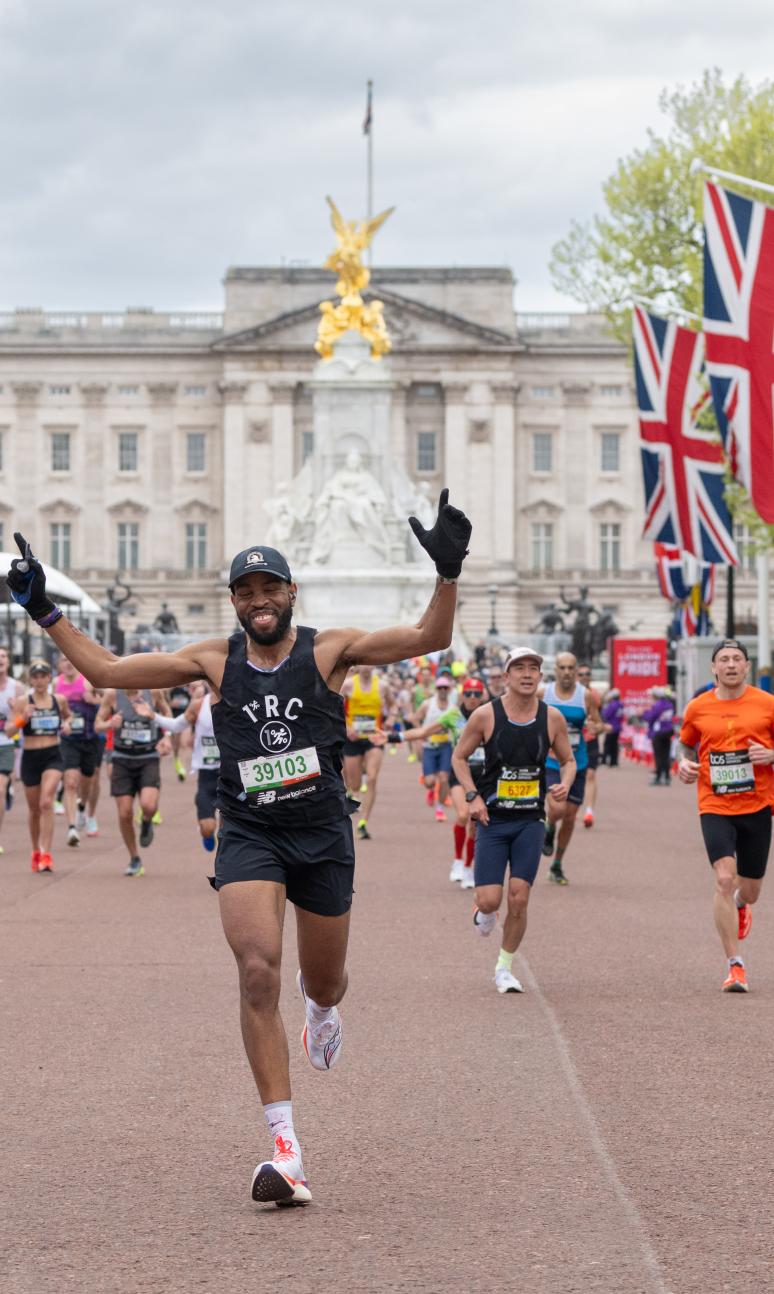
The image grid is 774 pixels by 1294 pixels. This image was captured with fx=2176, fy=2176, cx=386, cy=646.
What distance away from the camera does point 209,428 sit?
4006 inches

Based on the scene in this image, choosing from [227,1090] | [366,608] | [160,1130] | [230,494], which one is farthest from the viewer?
[230,494]

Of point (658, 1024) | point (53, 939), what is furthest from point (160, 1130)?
point (53, 939)

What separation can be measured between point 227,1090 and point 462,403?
93.4m

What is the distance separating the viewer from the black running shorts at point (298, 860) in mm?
6633

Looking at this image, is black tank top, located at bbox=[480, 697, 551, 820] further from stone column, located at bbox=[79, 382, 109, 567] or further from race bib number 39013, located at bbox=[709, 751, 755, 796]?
stone column, located at bbox=[79, 382, 109, 567]

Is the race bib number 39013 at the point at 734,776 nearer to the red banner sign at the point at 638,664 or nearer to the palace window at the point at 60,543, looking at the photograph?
the red banner sign at the point at 638,664

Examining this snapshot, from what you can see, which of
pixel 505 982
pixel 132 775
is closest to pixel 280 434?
pixel 132 775

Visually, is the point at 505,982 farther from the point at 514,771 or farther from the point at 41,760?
the point at 41,760

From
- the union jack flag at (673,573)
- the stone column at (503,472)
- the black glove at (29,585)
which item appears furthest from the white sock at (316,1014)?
the stone column at (503,472)

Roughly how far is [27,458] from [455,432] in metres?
20.5

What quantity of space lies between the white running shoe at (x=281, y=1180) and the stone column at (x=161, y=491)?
96.0m

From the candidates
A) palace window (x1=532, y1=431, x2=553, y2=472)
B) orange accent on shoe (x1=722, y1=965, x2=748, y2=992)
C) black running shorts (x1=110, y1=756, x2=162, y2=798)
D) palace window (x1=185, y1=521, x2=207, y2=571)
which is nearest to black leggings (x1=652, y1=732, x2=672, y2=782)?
black running shorts (x1=110, y1=756, x2=162, y2=798)

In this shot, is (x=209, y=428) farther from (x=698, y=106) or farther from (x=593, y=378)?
(x=698, y=106)

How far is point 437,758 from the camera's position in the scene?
2258 cm
